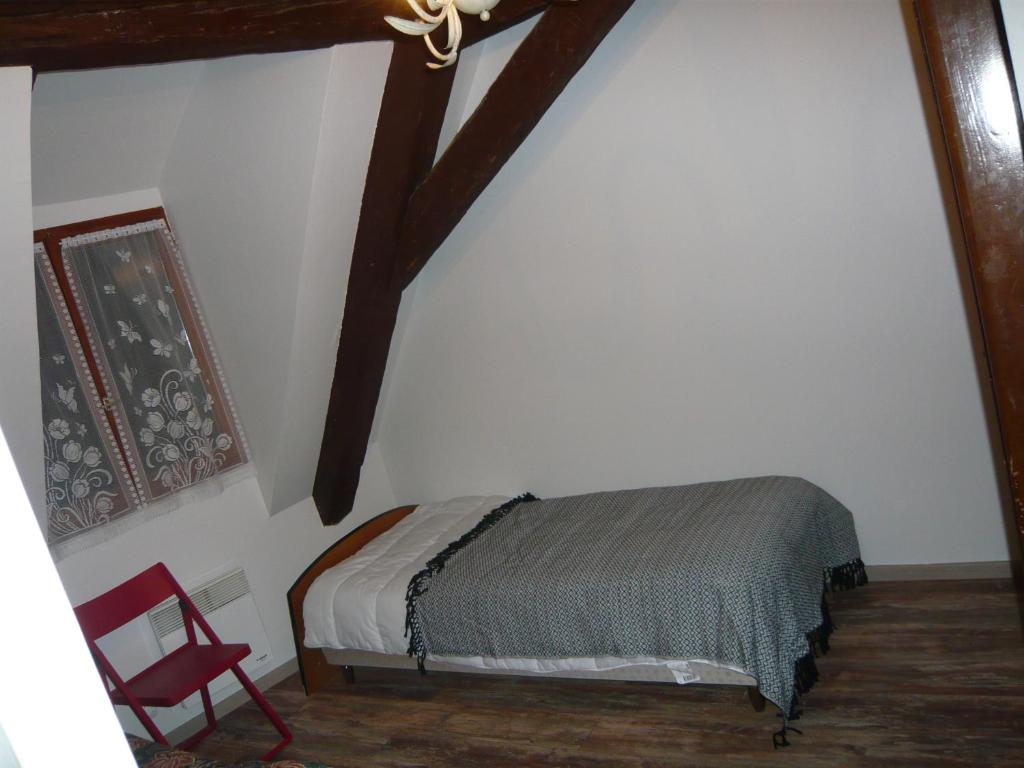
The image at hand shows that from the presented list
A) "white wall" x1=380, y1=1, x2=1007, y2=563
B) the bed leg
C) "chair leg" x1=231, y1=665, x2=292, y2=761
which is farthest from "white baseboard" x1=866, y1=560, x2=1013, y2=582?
"chair leg" x1=231, y1=665, x2=292, y2=761

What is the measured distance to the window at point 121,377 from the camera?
138 inches

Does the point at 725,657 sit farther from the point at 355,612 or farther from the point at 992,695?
the point at 355,612

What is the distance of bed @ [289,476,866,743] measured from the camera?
3.00 meters

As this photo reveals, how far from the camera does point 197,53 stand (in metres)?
2.76

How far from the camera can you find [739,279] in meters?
3.72

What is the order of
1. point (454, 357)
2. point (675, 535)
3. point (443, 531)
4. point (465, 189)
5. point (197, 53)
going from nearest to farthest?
point (197, 53) < point (675, 535) < point (465, 189) < point (443, 531) < point (454, 357)

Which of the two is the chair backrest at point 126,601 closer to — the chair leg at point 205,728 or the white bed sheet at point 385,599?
the chair leg at point 205,728

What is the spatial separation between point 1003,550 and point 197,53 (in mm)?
3235

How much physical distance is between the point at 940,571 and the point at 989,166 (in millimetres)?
2832

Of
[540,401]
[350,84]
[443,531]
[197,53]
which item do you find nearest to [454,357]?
[540,401]

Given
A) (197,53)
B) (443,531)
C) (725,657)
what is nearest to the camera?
(197,53)

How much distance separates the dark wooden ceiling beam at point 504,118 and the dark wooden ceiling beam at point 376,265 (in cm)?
8

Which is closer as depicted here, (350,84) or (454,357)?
(350,84)

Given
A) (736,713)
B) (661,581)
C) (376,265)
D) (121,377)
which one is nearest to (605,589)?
(661,581)
